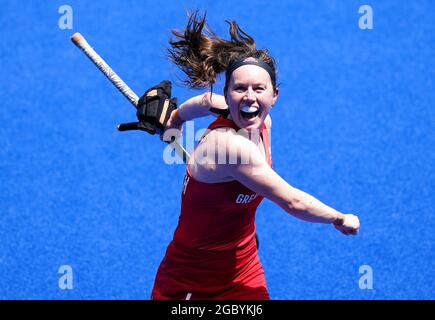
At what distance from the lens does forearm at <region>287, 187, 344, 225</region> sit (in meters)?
2.78

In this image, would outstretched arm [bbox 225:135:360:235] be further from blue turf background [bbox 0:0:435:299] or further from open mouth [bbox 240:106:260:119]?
blue turf background [bbox 0:0:435:299]

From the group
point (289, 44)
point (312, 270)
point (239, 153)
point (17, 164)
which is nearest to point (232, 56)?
point (239, 153)

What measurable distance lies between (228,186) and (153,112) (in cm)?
86

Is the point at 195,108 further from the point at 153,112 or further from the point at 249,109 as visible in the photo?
the point at 249,109

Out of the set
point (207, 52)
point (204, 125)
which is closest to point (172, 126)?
point (207, 52)

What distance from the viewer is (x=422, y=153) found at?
5824 mm

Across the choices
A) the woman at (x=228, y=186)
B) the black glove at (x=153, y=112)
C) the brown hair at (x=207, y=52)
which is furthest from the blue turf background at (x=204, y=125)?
the woman at (x=228, y=186)

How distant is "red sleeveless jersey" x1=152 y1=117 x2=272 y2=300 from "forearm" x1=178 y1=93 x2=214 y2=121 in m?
0.40

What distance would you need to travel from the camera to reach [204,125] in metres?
5.96

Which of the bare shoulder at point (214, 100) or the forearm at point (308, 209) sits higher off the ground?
the bare shoulder at point (214, 100)

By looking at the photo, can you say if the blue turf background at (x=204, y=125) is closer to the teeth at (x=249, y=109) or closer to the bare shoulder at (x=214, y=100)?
the bare shoulder at (x=214, y=100)

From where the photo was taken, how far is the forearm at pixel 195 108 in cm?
345

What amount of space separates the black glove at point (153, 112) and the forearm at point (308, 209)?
3.44ft

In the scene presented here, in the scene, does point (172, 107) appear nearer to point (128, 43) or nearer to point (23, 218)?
point (23, 218)
